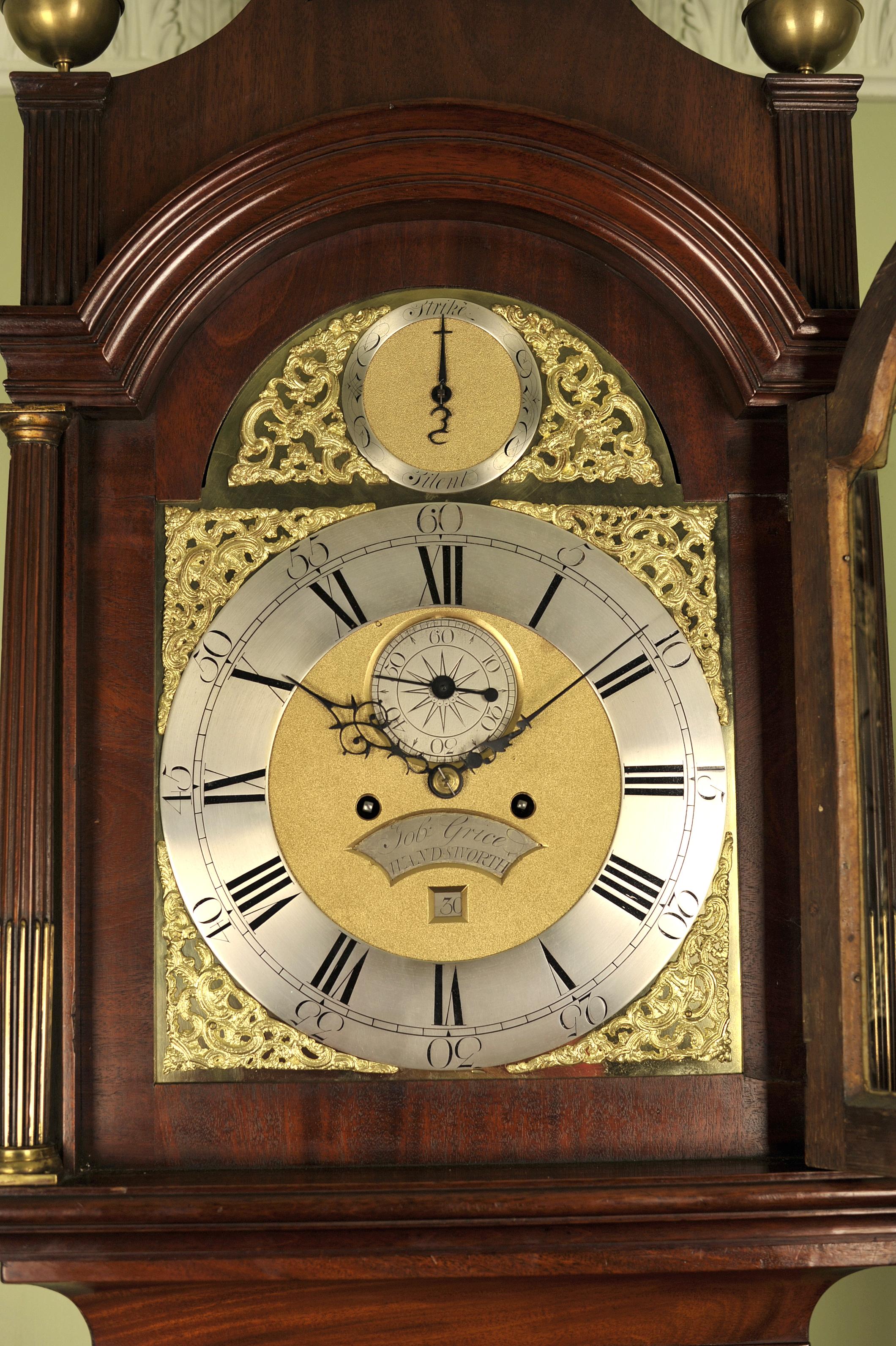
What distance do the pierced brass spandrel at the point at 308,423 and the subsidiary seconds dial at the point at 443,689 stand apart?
228 mm

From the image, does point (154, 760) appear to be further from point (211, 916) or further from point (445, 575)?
point (445, 575)

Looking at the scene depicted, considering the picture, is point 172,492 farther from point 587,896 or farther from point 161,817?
point 587,896

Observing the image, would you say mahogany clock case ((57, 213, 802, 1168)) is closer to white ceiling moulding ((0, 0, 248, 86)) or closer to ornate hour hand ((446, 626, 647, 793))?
ornate hour hand ((446, 626, 647, 793))

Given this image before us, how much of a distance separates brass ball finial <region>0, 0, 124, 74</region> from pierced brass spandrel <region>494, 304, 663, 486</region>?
64 cm

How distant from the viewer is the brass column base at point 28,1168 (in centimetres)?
169

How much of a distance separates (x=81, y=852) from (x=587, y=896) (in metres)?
0.63

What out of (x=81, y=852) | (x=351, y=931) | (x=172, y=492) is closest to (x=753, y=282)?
(x=172, y=492)

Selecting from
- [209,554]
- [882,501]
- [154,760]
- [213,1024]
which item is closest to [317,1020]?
[213,1024]

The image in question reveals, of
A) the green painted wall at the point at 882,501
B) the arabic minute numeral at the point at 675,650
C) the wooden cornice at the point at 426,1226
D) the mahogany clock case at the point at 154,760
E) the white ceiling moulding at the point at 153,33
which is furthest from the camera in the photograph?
the white ceiling moulding at the point at 153,33

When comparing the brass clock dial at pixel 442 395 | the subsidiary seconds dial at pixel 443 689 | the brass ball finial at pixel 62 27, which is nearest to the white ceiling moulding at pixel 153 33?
the brass ball finial at pixel 62 27

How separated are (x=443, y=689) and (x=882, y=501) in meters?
0.89

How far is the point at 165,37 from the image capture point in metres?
2.51

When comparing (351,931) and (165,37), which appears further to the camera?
(165,37)

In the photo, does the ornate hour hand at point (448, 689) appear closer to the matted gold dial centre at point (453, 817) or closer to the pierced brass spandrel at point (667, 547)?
the matted gold dial centre at point (453, 817)
